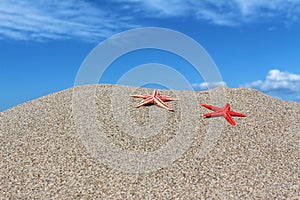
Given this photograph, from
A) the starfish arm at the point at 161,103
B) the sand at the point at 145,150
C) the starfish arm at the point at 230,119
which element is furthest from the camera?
the starfish arm at the point at 161,103

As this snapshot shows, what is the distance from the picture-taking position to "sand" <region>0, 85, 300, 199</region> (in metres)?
4.32

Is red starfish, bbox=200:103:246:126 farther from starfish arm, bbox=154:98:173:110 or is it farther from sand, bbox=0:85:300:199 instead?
starfish arm, bbox=154:98:173:110

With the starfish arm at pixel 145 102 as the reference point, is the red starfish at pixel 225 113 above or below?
below

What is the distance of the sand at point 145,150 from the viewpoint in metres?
4.32

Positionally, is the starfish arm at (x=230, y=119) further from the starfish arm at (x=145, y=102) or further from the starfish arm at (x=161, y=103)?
the starfish arm at (x=145, y=102)

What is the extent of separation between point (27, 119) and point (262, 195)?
3887 millimetres

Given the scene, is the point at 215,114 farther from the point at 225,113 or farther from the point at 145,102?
the point at 145,102

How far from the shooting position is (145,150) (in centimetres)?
499

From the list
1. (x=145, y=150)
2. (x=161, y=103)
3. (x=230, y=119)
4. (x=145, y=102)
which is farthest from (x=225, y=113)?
(x=145, y=150)

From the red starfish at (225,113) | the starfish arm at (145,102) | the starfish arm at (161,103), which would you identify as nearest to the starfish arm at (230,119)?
the red starfish at (225,113)

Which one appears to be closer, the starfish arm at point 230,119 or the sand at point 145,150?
the sand at point 145,150

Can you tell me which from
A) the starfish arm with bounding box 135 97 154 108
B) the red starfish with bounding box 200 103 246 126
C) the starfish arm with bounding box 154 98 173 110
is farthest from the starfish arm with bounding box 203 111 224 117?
the starfish arm with bounding box 135 97 154 108

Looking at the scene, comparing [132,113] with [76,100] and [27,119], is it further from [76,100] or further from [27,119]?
[27,119]

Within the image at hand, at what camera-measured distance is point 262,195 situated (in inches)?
167
